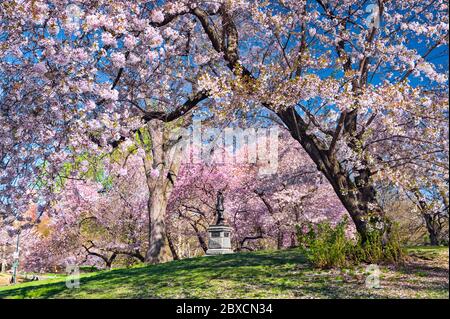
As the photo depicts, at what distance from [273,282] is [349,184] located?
3.26 m

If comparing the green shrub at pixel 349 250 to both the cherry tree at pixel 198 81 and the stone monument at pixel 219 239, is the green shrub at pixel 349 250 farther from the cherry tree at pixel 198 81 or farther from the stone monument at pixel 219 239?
the stone monument at pixel 219 239

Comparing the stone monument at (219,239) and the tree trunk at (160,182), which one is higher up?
the tree trunk at (160,182)

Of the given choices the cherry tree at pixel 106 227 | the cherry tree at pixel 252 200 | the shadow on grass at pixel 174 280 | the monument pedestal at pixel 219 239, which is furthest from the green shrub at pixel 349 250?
the cherry tree at pixel 106 227

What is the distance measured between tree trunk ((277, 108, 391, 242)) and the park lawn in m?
1.06

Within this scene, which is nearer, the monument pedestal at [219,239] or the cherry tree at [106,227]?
the monument pedestal at [219,239]

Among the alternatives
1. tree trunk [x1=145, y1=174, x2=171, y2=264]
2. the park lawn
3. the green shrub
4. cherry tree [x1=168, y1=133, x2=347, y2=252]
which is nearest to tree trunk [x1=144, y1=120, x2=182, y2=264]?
tree trunk [x1=145, y1=174, x2=171, y2=264]

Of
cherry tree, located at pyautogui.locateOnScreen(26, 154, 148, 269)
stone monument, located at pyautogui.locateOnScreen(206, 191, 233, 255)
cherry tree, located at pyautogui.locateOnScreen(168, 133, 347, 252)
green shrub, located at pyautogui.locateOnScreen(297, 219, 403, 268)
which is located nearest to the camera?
green shrub, located at pyautogui.locateOnScreen(297, 219, 403, 268)

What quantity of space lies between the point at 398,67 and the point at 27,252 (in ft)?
86.1

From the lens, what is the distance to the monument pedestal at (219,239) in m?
18.7

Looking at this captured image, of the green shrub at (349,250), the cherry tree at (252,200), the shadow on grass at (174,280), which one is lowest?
the shadow on grass at (174,280)

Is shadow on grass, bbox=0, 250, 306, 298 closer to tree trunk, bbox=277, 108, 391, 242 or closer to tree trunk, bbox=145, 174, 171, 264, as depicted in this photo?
tree trunk, bbox=277, 108, 391, 242

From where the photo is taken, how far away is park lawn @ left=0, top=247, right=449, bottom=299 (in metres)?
7.33

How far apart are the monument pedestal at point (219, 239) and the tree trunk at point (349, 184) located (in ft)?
30.3
